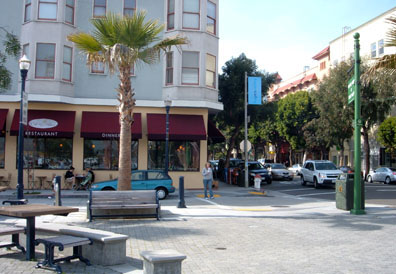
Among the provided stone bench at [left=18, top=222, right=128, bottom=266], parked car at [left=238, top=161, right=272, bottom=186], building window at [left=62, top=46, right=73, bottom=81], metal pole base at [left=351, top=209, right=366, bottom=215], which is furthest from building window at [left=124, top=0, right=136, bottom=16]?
stone bench at [left=18, top=222, right=128, bottom=266]

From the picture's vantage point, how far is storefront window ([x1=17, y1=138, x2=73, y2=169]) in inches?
930

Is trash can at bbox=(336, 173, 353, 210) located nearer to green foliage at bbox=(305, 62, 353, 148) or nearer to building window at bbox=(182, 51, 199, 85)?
building window at bbox=(182, 51, 199, 85)

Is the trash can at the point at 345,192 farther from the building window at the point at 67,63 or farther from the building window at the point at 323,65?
the building window at the point at 323,65

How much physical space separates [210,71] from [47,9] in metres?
9.90

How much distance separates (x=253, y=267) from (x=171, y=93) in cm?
1769

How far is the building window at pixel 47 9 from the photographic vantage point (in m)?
23.2

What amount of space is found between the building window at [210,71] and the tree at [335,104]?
16.1m

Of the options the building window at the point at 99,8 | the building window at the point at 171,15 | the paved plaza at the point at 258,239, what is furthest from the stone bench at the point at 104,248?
the building window at the point at 99,8

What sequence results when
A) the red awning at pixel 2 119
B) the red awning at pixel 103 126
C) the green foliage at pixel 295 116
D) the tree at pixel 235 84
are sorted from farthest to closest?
the green foliage at pixel 295 116, the tree at pixel 235 84, the red awning at pixel 103 126, the red awning at pixel 2 119

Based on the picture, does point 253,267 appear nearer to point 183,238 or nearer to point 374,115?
point 183,238

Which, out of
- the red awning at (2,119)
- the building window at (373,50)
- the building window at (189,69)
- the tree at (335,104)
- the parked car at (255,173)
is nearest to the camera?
the red awning at (2,119)

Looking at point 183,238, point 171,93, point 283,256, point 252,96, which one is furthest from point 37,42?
point 283,256

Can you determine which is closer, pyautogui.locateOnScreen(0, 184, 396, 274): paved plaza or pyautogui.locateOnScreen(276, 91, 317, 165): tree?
pyautogui.locateOnScreen(0, 184, 396, 274): paved plaza

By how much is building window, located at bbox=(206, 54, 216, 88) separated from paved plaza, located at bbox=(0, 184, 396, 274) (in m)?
10.5
